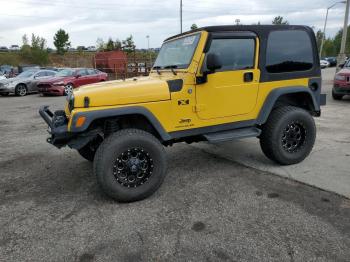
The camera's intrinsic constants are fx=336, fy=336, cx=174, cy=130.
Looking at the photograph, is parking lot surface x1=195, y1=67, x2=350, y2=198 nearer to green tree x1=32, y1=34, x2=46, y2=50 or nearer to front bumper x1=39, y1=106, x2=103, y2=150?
front bumper x1=39, y1=106, x2=103, y2=150

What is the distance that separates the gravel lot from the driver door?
99cm

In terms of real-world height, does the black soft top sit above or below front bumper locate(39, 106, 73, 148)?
above

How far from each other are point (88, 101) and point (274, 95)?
8.56 ft

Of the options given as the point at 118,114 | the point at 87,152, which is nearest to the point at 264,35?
the point at 118,114

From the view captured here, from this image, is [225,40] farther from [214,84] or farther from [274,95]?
[274,95]

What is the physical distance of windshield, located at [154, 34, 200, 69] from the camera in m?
4.45

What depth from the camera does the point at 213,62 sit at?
412cm

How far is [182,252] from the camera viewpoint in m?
3.00

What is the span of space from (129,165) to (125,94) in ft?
2.75

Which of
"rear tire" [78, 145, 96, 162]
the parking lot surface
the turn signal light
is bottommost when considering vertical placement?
the parking lot surface

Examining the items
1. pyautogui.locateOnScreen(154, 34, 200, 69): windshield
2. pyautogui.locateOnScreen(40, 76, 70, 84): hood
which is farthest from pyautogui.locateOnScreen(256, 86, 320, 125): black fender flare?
pyautogui.locateOnScreen(40, 76, 70, 84): hood

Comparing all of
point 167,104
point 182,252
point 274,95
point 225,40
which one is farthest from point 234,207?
point 225,40

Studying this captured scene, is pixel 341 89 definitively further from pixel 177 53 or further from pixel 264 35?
pixel 177 53

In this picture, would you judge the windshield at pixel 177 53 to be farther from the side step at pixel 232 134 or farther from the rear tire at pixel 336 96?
the rear tire at pixel 336 96
